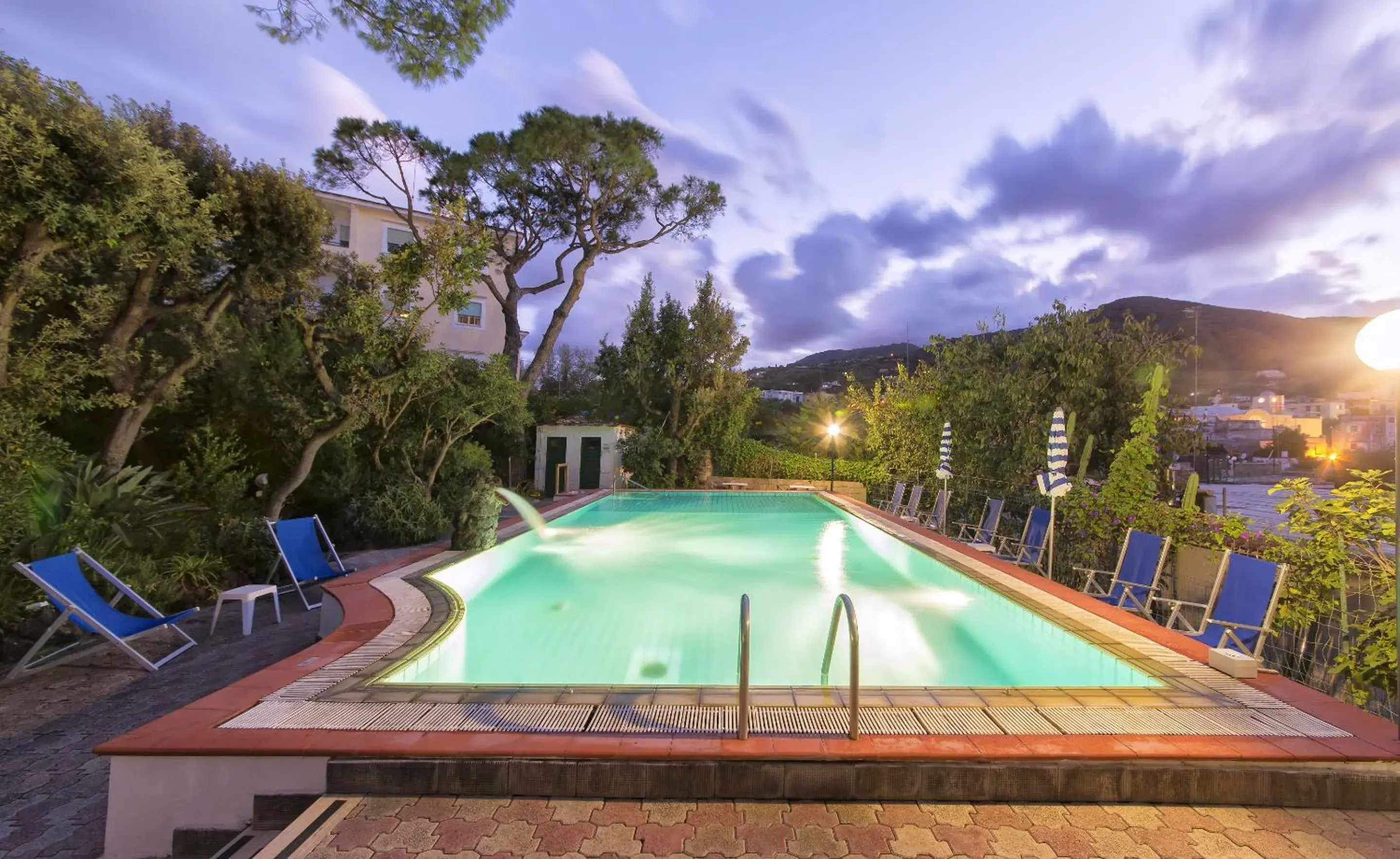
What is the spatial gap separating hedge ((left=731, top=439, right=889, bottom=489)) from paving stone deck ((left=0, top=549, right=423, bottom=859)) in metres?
12.8

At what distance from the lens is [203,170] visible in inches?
257

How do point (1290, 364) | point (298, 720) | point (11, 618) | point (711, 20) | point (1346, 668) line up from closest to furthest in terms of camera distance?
point (298, 720) → point (1346, 668) → point (11, 618) → point (711, 20) → point (1290, 364)

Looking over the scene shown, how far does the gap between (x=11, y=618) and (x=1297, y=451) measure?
33003mm

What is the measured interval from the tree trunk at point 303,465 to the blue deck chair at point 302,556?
5.63 ft

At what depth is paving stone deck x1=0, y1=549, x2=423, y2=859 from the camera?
2.34 m

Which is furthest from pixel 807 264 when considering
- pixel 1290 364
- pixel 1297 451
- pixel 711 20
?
pixel 1290 364

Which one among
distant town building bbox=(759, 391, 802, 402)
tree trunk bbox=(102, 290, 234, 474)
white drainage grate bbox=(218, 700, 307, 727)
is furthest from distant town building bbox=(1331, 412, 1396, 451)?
distant town building bbox=(759, 391, 802, 402)

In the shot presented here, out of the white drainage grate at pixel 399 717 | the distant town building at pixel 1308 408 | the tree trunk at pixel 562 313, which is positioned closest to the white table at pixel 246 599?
the white drainage grate at pixel 399 717

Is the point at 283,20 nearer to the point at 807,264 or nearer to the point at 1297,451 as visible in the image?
the point at 1297,451

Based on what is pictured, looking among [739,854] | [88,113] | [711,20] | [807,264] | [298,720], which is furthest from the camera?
[807,264]

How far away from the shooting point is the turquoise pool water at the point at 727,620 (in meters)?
3.87

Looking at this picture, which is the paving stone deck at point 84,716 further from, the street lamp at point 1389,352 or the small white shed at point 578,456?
the small white shed at point 578,456

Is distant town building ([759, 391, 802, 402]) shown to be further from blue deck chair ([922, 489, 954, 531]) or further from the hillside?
blue deck chair ([922, 489, 954, 531])

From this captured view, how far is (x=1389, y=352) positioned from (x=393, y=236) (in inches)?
982
